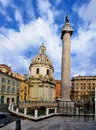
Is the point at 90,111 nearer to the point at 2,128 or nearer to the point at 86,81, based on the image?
the point at 2,128

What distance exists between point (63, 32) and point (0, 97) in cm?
3039

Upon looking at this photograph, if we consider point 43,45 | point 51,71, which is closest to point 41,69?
point 51,71

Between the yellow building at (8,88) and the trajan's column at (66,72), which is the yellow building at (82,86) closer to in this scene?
the yellow building at (8,88)

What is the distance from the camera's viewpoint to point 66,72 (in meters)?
26.0

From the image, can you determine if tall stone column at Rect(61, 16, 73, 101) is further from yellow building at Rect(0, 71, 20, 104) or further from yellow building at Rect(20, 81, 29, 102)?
yellow building at Rect(20, 81, 29, 102)

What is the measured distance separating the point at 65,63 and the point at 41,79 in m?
43.6

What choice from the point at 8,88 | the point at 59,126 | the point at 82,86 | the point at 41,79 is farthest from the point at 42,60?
the point at 59,126

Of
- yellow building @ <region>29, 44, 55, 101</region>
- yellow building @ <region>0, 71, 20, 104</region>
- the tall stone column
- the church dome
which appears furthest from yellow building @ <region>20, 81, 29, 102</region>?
the tall stone column

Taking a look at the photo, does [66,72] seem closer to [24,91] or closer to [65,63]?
[65,63]

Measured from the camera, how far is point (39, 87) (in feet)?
228

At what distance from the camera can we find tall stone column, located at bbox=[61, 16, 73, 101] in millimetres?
25594

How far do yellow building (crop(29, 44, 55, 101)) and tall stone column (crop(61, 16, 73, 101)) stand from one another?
4311 centimetres

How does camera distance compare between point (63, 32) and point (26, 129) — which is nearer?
point (26, 129)

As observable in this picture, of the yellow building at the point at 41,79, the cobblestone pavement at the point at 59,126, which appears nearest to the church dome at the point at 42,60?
the yellow building at the point at 41,79
